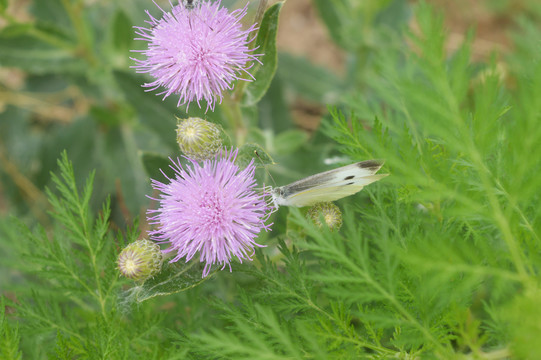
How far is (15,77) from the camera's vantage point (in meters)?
3.64

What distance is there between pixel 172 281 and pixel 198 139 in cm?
45

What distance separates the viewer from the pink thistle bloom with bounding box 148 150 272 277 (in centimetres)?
136

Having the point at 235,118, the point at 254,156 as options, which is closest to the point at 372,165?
the point at 254,156

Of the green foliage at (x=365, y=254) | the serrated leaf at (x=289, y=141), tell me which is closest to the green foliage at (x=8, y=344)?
the green foliage at (x=365, y=254)

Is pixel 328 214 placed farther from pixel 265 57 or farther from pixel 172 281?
pixel 265 57

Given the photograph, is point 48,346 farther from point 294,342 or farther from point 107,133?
point 107,133

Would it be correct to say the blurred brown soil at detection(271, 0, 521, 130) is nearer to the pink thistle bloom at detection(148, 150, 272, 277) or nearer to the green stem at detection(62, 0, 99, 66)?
the green stem at detection(62, 0, 99, 66)

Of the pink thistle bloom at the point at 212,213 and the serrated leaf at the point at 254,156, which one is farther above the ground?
the serrated leaf at the point at 254,156

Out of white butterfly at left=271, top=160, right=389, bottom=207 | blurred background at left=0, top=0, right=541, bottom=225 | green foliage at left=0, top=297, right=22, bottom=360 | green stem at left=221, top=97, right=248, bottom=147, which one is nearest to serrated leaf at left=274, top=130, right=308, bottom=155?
blurred background at left=0, top=0, right=541, bottom=225

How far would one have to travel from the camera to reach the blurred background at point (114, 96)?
248 cm

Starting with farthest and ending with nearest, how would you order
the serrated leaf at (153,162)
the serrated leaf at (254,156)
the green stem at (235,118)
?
the serrated leaf at (153,162)
the green stem at (235,118)
the serrated leaf at (254,156)

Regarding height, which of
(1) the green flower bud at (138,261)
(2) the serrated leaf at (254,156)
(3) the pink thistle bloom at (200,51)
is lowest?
(1) the green flower bud at (138,261)

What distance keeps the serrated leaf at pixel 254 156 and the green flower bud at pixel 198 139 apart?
0.44 ft

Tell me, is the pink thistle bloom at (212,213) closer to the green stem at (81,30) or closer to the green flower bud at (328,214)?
the green flower bud at (328,214)
